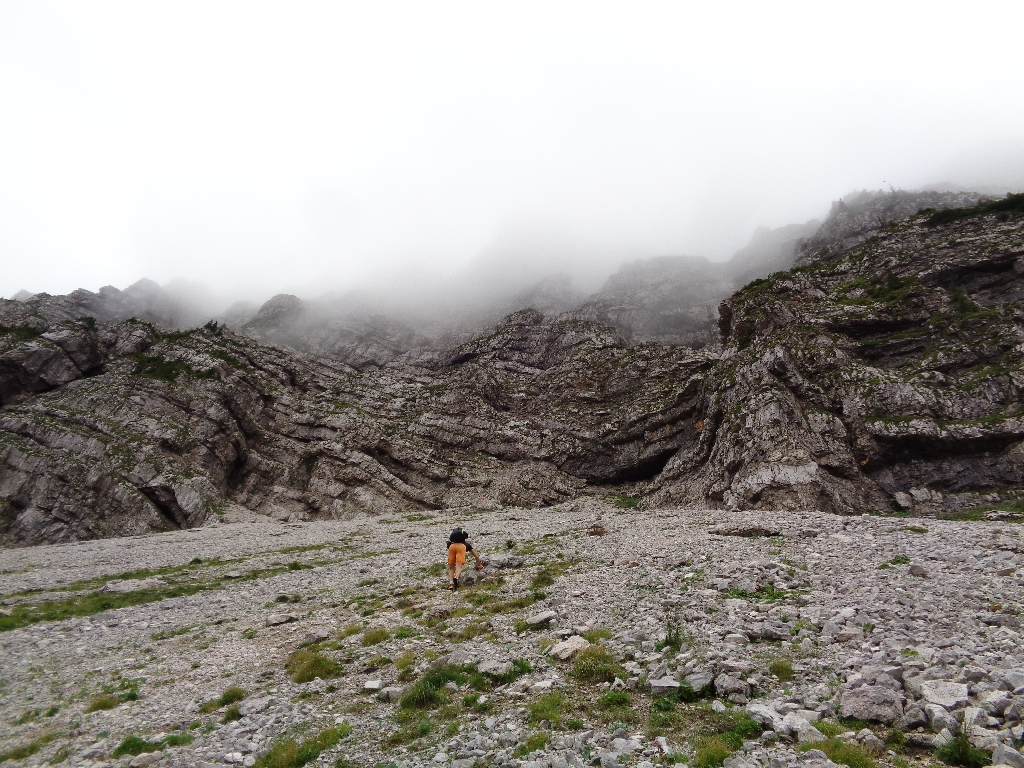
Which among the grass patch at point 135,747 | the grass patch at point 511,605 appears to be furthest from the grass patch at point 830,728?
the grass patch at point 135,747

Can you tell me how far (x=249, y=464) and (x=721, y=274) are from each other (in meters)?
137

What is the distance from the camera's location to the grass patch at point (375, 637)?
16.6 m

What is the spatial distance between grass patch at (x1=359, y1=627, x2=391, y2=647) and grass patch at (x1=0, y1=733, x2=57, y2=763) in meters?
8.06

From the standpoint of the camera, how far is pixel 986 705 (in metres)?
7.71

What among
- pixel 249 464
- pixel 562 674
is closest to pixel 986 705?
pixel 562 674

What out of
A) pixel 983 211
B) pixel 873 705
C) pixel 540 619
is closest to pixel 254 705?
pixel 540 619

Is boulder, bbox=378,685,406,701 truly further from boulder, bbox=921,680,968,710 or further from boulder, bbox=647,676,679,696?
boulder, bbox=921,680,968,710

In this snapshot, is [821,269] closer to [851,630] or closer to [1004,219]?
[1004,219]

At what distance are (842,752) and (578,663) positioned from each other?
6.16 metres

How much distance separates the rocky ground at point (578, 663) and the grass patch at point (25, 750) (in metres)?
0.06

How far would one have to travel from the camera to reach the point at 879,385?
51531 millimetres

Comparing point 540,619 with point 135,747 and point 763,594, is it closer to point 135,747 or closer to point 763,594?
point 763,594

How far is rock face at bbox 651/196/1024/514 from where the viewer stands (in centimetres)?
4459

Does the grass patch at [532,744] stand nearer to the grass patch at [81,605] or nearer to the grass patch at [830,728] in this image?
the grass patch at [830,728]
